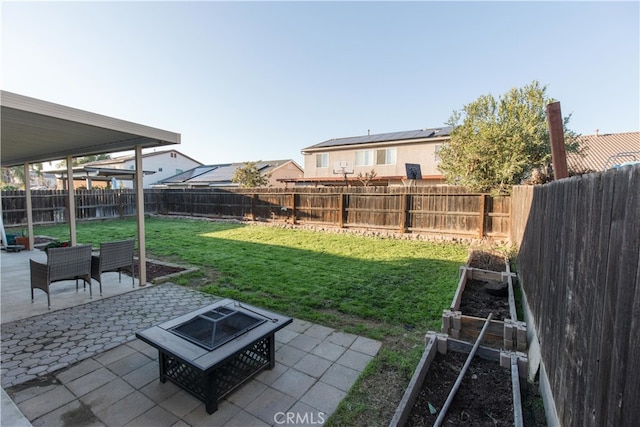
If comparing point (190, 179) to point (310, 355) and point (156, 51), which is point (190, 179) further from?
point (310, 355)

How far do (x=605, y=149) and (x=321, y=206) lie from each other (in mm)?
19130

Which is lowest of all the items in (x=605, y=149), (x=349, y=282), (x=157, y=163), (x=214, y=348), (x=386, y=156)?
(x=349, y=282)

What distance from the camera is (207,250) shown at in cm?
855

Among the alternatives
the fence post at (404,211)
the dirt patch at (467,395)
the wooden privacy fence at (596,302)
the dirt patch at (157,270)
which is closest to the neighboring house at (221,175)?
the fence post at (404,211)

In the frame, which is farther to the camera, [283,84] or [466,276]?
[283,84]

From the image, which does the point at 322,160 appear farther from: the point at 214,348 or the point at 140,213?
the point at 214,348

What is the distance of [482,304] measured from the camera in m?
4.49

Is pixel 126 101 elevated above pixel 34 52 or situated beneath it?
elevated above

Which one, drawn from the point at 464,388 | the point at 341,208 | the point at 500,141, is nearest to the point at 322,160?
the point at 341,208

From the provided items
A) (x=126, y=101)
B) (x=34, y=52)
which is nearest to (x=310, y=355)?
(x=34, y=52)

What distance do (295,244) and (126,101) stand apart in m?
8.51

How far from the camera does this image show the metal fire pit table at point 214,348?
2.41 meters

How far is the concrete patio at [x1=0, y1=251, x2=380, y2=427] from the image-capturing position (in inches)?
94.0

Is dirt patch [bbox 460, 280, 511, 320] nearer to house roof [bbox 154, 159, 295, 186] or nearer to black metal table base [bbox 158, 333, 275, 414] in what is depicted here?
black metal table base [bbox 158, 333, 275, 414]
